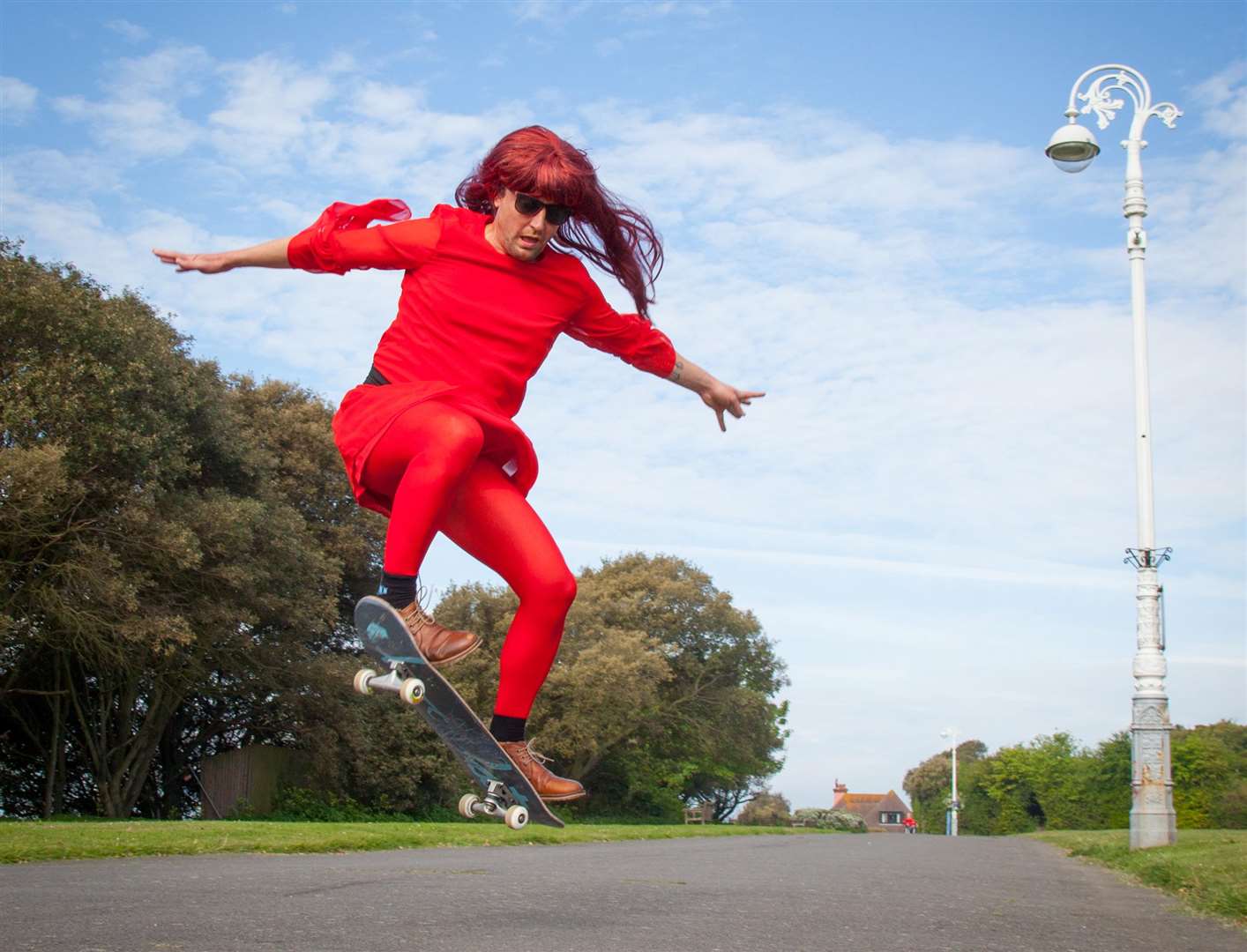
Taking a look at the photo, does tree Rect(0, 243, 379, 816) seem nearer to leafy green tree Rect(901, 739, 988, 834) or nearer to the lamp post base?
the lamp post base

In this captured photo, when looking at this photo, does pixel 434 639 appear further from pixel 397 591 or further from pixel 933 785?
pixel 933 785

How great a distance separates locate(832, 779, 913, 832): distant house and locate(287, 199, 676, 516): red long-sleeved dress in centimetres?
14365

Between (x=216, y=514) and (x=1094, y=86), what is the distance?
17.9 metres

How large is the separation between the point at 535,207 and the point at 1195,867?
1107 centimetres

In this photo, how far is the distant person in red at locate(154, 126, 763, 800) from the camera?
4.22m

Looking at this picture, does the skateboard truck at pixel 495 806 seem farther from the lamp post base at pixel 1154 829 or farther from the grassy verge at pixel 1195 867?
the lamp post base at pixel 1154 829

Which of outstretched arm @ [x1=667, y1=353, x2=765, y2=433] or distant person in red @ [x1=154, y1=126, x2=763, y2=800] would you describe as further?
outstretched arm @ [x1=667, y1=353, x2=765, y2=433]

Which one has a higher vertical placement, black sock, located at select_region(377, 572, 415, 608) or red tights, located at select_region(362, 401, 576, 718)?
red tights, located at select_region(362, 401, 576, 718)

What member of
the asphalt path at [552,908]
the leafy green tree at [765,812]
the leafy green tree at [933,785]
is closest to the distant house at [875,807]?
the leafy green tree at [933,785]

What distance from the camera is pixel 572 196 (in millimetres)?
4332

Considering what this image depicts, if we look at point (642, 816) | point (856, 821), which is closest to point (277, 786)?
point (642, 816)

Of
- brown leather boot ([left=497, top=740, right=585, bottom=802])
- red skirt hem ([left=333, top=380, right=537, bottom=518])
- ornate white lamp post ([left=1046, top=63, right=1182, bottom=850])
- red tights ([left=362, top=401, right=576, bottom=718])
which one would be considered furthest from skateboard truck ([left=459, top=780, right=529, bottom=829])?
ornate white lamp post ([left=1046, top=63, right=1182, bottom=850])

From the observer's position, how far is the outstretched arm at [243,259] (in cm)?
456

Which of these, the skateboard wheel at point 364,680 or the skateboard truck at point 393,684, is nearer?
the skateboard truck at point 393,684
